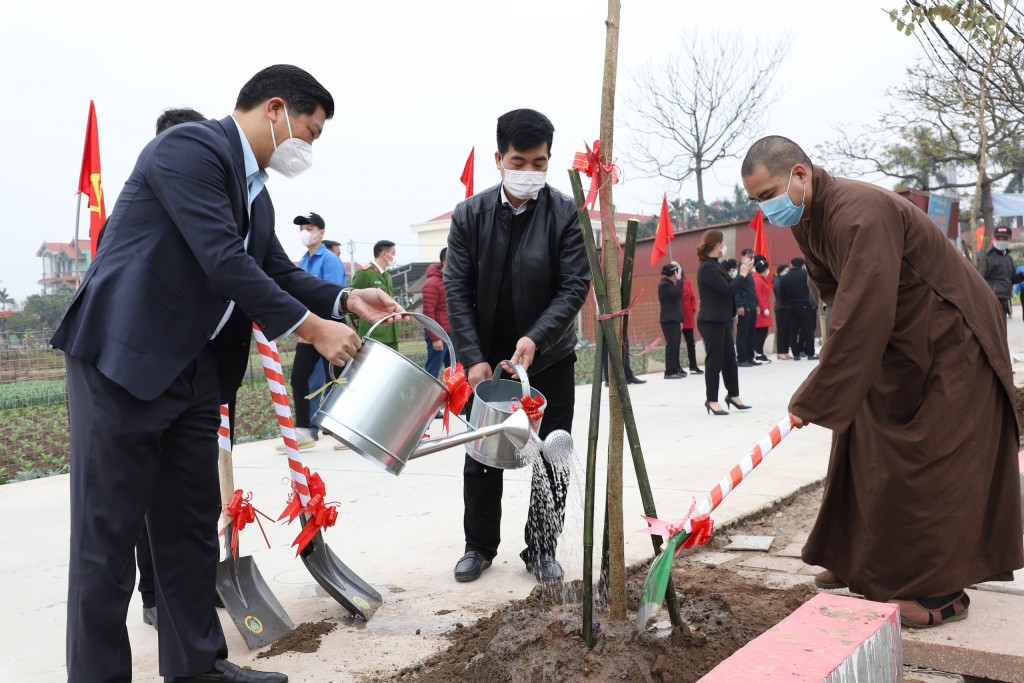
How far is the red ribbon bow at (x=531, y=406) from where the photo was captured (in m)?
2.92

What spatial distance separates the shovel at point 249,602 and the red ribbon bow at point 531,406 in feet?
3.78

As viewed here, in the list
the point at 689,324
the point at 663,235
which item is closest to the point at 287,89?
the point at 689,324

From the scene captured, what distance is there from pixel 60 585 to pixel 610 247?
9.53ft

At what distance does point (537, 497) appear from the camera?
3.70 metres

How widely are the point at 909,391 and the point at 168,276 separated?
247 cm

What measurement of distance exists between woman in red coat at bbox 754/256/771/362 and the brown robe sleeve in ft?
37.7

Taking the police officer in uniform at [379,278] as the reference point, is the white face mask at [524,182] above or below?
above

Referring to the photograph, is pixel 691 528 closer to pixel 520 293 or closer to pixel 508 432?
pixel 508 432

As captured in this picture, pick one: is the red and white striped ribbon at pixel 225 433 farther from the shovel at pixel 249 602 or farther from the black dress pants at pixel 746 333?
the black dress pants at pixel 746 333

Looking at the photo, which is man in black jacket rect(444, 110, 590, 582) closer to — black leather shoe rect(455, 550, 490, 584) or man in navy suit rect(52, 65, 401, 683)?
black leather shoe rect(455, 550, 490, 584)

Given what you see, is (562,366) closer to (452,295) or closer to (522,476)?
(452,295)

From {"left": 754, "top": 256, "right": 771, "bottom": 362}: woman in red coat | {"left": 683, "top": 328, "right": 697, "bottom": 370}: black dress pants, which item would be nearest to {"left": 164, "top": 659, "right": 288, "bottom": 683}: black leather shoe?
{"left": 683, "top": 328, "right": 697, "bottom": 370}: black dress pants

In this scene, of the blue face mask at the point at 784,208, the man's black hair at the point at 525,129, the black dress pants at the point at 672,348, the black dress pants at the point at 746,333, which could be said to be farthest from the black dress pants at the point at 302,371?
the black dress pants at the point at 746,333

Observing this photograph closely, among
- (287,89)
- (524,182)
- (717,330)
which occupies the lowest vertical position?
(717,330)
